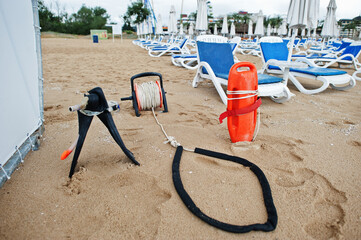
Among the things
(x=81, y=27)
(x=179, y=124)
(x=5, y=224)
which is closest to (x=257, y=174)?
(x=179, y=124)

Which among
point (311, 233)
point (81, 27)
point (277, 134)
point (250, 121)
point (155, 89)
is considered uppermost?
point (81, 27)

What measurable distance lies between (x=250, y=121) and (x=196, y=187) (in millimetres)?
952

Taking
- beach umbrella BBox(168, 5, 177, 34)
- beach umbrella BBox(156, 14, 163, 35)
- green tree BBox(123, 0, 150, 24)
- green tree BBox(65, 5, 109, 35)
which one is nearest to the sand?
beach umbrella BBox(168, 5, 177, 34)

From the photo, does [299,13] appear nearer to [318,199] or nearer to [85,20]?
[318,199]

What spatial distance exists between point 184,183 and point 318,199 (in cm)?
95

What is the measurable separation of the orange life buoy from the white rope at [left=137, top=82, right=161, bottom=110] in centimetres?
125

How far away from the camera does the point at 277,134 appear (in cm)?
248

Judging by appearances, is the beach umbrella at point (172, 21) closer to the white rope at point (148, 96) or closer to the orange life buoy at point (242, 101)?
the white rope at point (148, 96)

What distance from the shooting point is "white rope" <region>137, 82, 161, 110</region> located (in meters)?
3.01

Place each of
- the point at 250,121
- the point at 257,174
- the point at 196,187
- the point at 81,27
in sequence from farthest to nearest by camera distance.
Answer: the point at 81,27, the point at 250,121, the point at 257,174, the point at 196,187

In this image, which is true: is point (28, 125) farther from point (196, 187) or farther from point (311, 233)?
point (311, 233)

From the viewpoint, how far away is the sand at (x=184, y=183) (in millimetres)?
1279

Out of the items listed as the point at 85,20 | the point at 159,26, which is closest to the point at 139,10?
the point at 85,20

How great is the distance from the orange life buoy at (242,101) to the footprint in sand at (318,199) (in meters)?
0.54
